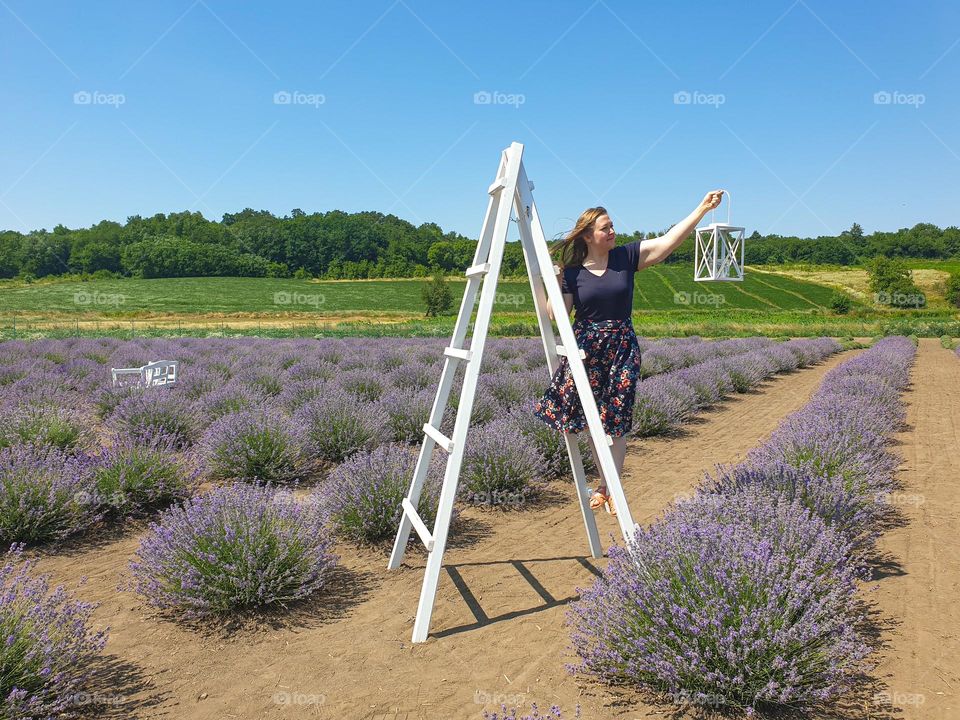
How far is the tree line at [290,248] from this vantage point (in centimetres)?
6481

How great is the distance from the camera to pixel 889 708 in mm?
2248

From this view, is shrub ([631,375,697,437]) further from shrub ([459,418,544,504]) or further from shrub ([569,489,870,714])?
shrub ([569,489,870,714])

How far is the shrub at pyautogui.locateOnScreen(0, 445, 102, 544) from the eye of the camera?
3840mm

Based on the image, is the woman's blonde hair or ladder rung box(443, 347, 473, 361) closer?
ladder rung box(443, 347, 473, 361)

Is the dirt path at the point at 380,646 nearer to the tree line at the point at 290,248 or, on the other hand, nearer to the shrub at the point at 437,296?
the shrub at the point at 437,296

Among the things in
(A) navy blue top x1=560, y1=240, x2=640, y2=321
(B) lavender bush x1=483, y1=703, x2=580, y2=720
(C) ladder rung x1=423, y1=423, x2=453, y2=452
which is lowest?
(B) lavender bush x1=483, y1=703, x2=580, y2=720

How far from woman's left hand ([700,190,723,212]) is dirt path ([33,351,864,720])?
7.01 ft


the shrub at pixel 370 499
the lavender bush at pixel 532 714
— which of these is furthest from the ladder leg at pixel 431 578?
the shrub at pixel 370 499

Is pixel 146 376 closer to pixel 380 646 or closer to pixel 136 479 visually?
pixel 136 479

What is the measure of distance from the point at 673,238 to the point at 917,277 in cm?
6274

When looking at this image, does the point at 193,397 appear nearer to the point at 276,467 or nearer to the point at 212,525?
the point at 276,467

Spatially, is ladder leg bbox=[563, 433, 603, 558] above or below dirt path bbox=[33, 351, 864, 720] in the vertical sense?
above

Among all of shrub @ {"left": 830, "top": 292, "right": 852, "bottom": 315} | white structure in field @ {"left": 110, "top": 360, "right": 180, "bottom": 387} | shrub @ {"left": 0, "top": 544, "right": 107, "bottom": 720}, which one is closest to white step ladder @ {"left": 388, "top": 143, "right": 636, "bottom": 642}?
shrub @ {"left": 0, "top": 544, "right": 107, "bottom": 720}

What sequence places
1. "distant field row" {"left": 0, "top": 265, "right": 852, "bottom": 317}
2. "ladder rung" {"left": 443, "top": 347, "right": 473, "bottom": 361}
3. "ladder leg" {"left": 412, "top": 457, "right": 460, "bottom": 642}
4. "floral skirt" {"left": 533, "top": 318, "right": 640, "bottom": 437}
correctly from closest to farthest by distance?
"ladder leg" {"left": 412, "top": 457, "right": 460, "bottom": 642}
"ladder rung" {"left": 443, "top": 347, "right": 473, "bottom": 361}
"floral skirt" {"left": 533, "top": 318, "right": 640, "bottom": 437}
"distant field row" {"left": 0, "top": 265, "right": 852, "bottom": 317}
